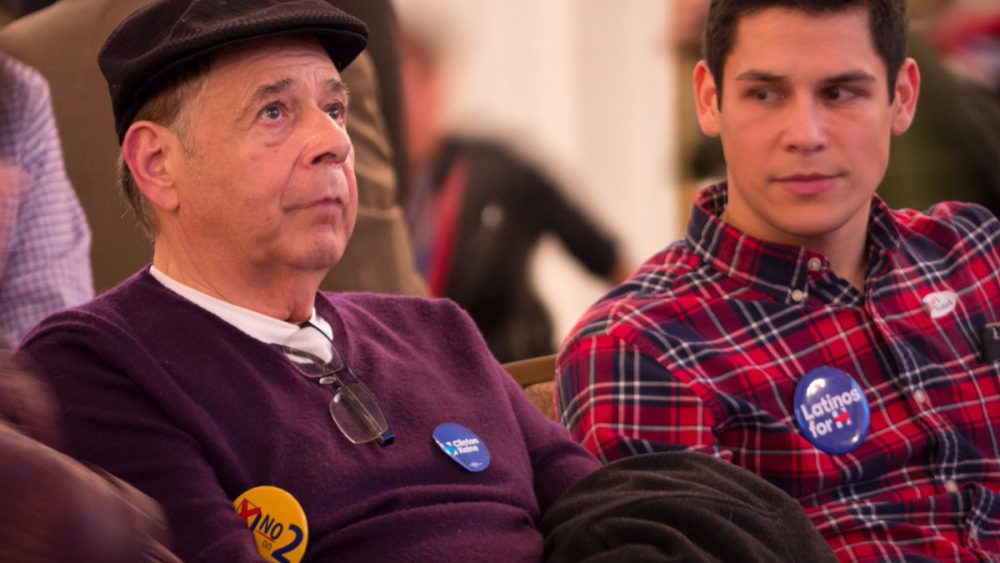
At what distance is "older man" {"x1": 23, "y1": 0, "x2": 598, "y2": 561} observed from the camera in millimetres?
1213

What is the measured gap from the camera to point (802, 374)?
1.63m

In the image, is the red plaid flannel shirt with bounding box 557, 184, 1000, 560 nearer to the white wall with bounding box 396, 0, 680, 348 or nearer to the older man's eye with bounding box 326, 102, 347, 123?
the older man's eye with bounding box 326, 102, 347, 123

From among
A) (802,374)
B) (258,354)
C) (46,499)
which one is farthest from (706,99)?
(46,499)

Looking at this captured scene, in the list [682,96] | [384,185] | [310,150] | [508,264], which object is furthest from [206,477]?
[682,96]

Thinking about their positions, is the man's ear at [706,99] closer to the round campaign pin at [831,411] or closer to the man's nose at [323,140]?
the round campaign pin at [831,411]

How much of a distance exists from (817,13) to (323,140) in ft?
2.34

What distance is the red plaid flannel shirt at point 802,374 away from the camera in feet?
5.16

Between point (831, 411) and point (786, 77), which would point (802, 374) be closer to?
point (831, 411)

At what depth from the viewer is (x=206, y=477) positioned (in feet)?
3.90

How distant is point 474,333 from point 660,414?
0.24 m

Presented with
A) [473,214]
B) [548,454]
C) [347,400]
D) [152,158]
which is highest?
[152,158]

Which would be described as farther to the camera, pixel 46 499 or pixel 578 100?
pixel 578 100

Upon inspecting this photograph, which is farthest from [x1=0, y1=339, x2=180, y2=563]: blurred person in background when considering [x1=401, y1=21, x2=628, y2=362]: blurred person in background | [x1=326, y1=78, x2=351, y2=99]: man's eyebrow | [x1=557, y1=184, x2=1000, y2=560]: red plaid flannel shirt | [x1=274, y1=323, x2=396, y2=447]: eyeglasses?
[x1=401, y1=21, x2=628, y2=362]: blurred person in background

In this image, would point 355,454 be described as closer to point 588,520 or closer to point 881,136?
point 588,520
